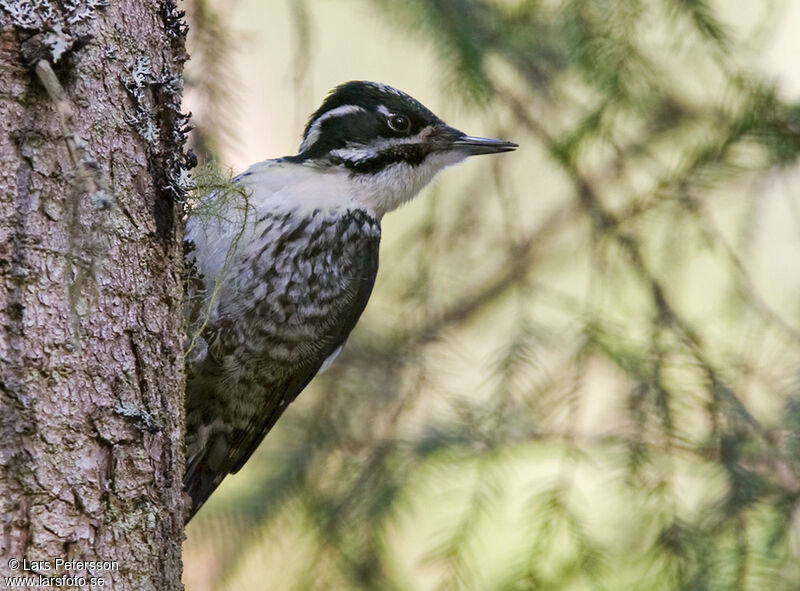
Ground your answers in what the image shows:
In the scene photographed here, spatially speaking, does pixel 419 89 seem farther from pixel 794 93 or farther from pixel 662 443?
pixel 662 443

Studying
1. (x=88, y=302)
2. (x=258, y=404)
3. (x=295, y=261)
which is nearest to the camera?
(x=88, y=302)

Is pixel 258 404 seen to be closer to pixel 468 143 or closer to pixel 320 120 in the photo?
pixel 320 120

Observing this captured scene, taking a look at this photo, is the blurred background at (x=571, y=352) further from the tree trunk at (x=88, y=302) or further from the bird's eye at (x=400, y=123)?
the tree trunk at (x=88, y=302)

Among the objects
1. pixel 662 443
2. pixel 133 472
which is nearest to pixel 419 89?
pixel 662 443

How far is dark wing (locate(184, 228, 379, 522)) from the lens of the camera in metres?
2.85

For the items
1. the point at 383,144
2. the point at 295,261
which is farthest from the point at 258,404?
the point at 383,144

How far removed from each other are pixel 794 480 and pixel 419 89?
2009 mm

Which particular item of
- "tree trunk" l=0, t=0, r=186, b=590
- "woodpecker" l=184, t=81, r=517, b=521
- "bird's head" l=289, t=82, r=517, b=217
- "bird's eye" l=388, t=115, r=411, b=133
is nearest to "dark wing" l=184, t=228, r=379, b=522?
"woodpecker" l=184, t=81, r=517, b=521

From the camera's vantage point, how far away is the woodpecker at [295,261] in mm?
2701

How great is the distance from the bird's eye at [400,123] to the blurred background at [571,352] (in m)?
0.12

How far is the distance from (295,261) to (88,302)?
1210 millimetres

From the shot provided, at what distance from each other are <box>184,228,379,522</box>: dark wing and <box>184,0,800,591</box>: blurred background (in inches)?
10.4

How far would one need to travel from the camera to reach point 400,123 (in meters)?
2.97

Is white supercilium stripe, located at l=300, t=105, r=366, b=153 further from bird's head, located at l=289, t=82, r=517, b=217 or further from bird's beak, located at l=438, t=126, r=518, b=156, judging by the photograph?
bird's beak, located at l=438, t=126, r=518, b=156
